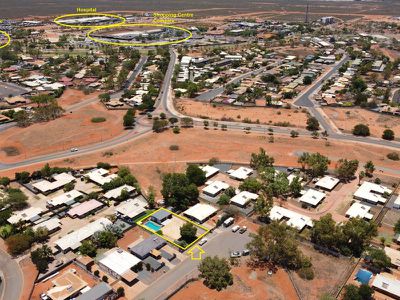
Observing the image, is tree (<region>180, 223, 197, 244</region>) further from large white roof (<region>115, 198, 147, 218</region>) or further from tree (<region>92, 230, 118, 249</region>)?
tree (<region>92, 230, 118, 249</region>)

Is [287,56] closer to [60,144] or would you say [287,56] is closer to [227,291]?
[60,144]

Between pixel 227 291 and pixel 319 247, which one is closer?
pixel 227 291

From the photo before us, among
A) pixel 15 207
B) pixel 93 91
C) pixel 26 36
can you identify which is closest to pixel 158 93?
pixel 93 91

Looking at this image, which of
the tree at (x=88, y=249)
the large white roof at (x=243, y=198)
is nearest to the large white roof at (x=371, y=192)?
the large white roof at (x=243, y=198)

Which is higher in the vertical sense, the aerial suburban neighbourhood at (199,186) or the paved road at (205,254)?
the aerial suburban neighbourhood at (199,186)

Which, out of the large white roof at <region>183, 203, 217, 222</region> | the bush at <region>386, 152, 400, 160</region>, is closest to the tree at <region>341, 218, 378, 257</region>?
the large white roof at <region>183, 203, 217, 222</region>

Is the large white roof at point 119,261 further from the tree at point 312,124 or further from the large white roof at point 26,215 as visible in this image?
the tree at point 312,124
